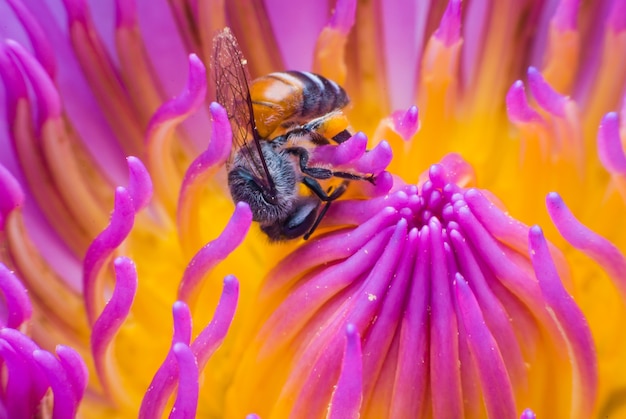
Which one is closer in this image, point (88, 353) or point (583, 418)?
point (583, 418)

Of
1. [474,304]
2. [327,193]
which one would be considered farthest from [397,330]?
[327,193]

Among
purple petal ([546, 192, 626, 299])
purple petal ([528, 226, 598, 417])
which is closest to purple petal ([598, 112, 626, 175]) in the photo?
purple petal ([546, 192, 626, 299])

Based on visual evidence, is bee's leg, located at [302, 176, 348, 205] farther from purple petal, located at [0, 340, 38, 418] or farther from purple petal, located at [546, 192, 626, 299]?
purple petal, located at [0, 340, 38, 418]

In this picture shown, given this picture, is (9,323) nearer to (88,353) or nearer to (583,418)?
(88,353)

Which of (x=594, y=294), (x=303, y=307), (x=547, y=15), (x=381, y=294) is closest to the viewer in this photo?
(x=381, y=294)

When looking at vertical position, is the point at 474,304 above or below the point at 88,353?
above

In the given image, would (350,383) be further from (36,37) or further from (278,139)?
(36,37)

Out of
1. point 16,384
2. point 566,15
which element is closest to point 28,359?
point 16,384

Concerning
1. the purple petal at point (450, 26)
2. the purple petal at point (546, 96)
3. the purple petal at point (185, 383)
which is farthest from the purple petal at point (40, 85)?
the purple petal at point (546, 96)
